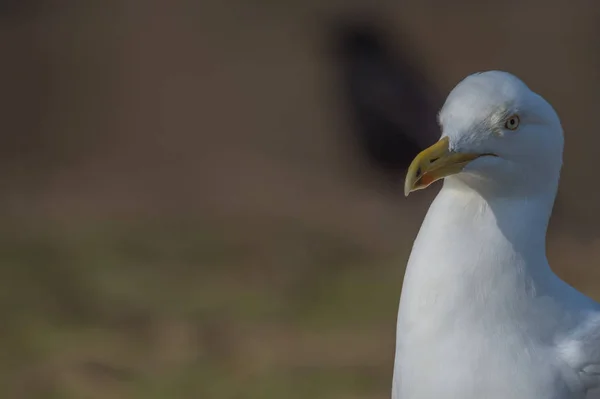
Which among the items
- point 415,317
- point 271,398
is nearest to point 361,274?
point 271,398

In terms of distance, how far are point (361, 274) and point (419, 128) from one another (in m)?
1.56

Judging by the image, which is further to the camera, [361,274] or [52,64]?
[52,64]

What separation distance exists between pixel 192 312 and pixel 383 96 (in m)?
2.57

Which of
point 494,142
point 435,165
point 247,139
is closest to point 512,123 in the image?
point 494,142

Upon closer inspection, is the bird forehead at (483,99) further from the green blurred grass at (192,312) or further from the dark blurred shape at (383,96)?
the dark blurred shape at (383,96)

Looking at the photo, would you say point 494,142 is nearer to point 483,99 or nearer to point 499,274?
point 483,99

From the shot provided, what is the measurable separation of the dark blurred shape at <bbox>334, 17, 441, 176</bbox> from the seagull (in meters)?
5.15

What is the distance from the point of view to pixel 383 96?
7.62m

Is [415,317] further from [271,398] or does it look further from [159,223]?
[159,223]

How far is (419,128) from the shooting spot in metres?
7.41

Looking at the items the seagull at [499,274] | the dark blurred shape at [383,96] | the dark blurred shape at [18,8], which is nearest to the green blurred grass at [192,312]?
the dark blurred shape at [383,96]

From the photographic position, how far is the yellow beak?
2.13 m

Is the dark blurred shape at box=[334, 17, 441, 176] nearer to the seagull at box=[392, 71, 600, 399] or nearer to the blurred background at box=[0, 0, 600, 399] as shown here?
the blurred background at box=[0, 0, 600, 399]

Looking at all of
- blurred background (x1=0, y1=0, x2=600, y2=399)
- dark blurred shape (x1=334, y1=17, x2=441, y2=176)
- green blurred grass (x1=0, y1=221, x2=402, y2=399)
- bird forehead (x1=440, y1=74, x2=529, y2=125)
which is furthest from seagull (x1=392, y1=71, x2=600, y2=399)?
dark blurred shape (x1=334, y1=17, x2=441, y2=176)
